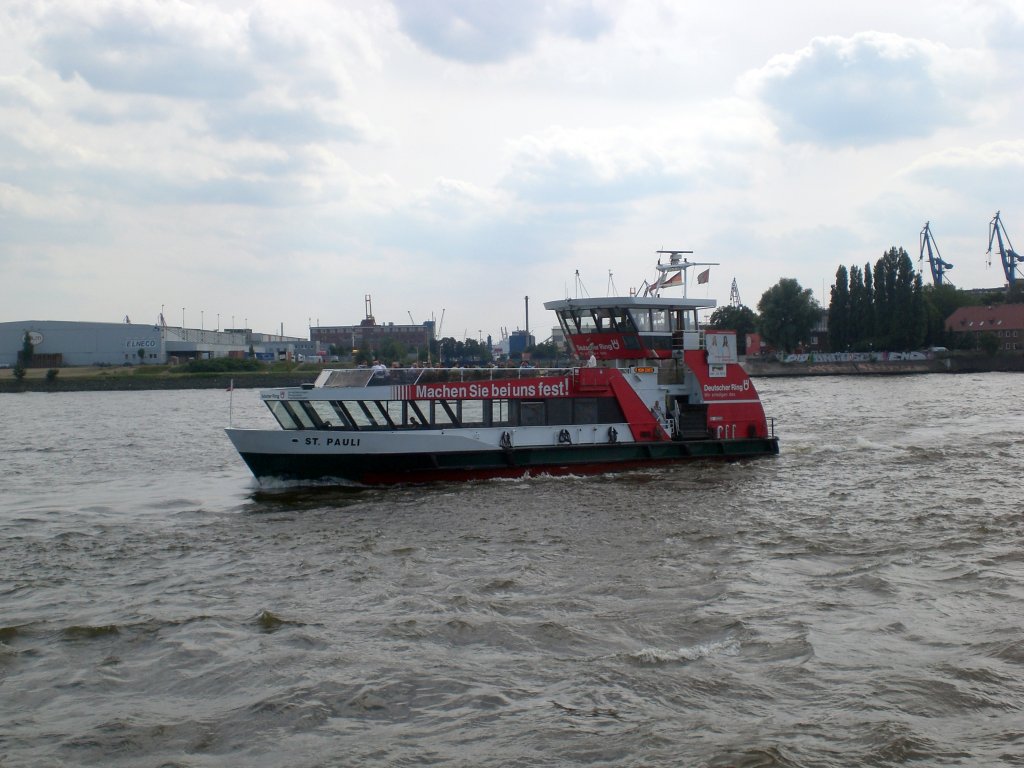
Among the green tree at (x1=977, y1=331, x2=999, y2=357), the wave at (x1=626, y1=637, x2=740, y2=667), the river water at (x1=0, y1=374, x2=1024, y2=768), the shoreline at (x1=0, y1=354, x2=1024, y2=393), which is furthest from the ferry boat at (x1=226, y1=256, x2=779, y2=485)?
the green tree at (x1=977, y1=331, x2=999, y2=357)

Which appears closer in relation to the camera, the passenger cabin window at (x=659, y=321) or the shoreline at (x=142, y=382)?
the passenger cabin window at (x=659, y=321)

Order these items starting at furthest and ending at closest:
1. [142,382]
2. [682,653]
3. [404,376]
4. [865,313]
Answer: [865,313]
[142,382]
[404,376]
[682,653]

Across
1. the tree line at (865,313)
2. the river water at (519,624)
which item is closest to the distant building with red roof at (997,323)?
the tree line at (865,313)

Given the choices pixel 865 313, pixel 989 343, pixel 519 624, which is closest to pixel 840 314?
pixel 865 313

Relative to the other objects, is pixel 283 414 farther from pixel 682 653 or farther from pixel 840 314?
pixel 840 314

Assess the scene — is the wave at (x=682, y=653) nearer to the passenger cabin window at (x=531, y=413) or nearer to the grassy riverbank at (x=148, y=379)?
the passenger cabin window at (x=531, y=413)

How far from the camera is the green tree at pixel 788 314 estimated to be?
114 meters

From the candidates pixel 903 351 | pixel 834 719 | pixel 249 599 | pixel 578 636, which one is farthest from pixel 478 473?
pixel 903 351

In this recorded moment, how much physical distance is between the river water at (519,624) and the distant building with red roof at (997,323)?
10186 centimetres

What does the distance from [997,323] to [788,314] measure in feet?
84.3

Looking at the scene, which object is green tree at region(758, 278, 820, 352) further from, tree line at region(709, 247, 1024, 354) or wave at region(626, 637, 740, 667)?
wave at region(626, 637, 740, 667)

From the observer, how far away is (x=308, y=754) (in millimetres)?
8656

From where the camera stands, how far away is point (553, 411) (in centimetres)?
2523

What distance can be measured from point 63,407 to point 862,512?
62.4 m
